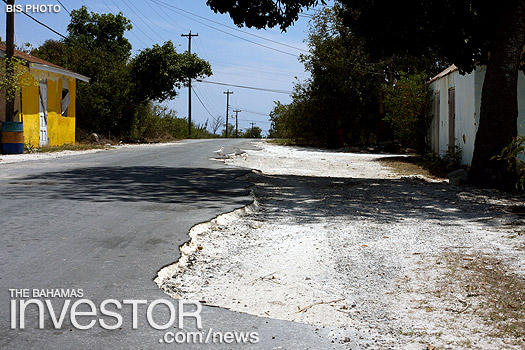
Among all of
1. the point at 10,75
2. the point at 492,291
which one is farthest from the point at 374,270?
the point at 10,75

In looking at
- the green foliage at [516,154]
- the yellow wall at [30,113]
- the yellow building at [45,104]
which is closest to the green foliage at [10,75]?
the yellow building at [45,104]

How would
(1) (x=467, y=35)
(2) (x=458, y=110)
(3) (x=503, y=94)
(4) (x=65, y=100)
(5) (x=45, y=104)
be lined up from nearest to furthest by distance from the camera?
(3) (x=503, y=94)
(1) (x=467, y=35)
(2) (x=458, y=110)
(5) (x=45, y=104)
(4) (x=65, y=100)

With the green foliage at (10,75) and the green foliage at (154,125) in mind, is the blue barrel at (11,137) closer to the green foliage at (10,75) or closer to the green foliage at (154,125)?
the green foliage at (10,75)

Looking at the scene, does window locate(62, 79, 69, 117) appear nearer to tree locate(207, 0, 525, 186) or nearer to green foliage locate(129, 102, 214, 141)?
green foliage locate(129, 102, 214, 141)

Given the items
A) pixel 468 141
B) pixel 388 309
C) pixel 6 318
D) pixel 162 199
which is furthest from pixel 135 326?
pixel 468 141

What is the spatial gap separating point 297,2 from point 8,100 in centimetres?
1090

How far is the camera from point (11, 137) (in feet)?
58.5

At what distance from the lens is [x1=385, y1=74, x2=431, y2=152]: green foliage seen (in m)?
20.1

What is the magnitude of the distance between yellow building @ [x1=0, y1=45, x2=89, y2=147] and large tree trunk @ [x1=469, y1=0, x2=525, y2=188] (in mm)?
14937

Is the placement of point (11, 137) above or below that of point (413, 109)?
below

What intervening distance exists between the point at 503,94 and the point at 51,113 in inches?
737

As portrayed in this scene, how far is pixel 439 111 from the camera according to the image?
61.6 feet

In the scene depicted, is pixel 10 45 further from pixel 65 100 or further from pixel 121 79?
pixel 121 79

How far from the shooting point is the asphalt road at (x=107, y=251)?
9.73ft
